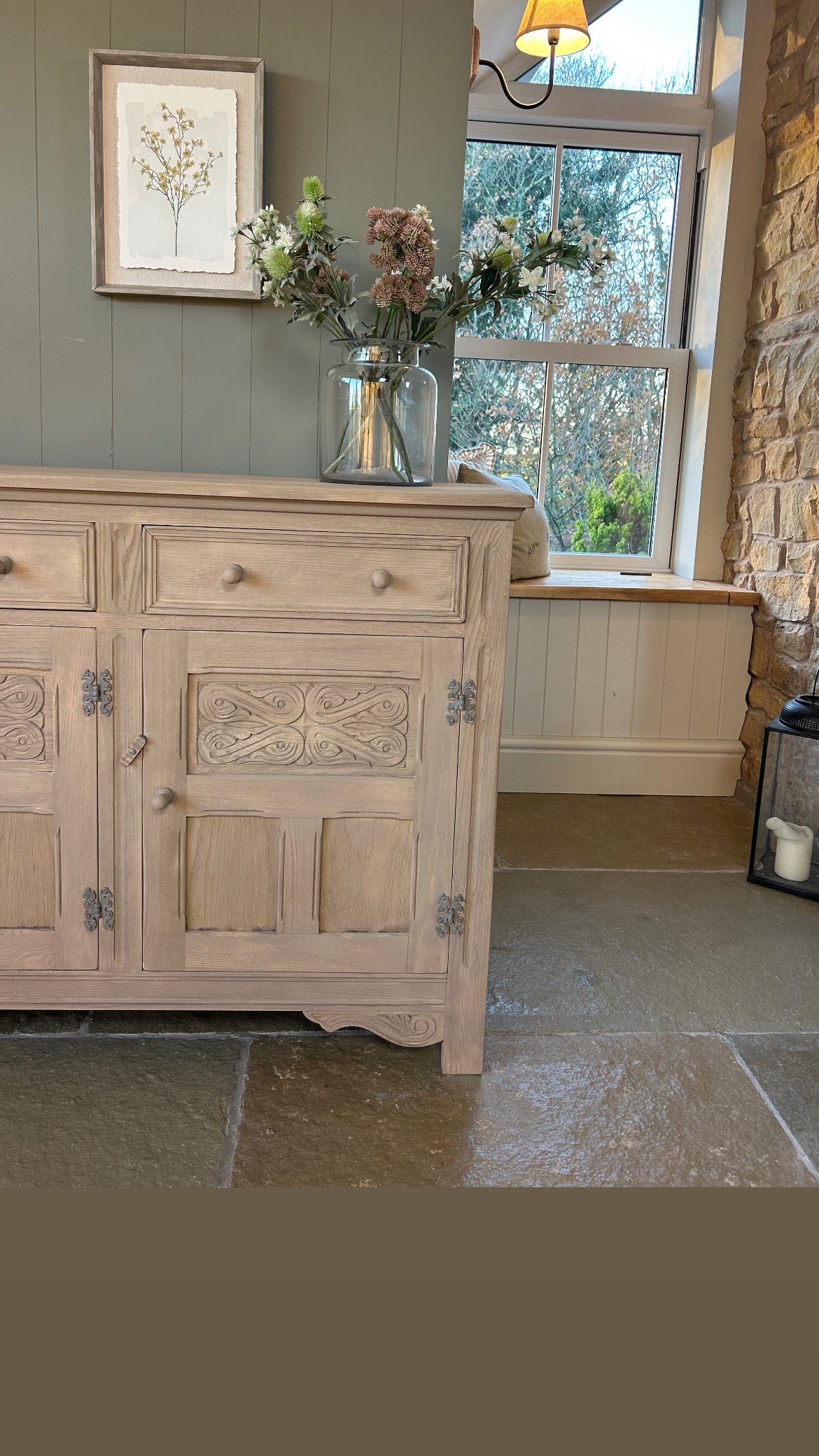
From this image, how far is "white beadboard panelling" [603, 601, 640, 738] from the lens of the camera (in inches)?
147

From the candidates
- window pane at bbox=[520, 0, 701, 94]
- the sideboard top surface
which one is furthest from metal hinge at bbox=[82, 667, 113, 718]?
window pane at bbox=[520, 0, 701, 94]

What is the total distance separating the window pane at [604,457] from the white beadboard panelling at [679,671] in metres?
0.55

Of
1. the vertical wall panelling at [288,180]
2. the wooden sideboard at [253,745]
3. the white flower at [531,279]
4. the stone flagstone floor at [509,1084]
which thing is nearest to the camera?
the stone flagstone floor at [509,1084]

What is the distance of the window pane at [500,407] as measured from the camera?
13.2 ft

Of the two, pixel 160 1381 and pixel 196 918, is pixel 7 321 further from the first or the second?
pixel 160 1381

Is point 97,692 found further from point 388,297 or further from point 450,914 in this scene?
point 388,297

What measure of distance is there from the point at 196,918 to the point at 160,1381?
0.91 m

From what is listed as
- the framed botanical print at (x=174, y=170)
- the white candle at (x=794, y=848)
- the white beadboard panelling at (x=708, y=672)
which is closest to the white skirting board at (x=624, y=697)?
the white beadboard panelling at (x=708, y=672)

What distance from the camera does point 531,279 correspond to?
6.72 ft

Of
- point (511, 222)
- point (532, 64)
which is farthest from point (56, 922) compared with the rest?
point (532, 64)

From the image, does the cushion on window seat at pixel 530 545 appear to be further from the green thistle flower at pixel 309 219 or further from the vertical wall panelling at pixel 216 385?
the green thistle flower at pixel 309 219

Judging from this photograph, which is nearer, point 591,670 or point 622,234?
point 591,670

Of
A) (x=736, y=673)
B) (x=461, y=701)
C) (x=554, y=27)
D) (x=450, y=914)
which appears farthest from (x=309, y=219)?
(x=736, y=673)

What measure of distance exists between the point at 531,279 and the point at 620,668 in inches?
75.2
